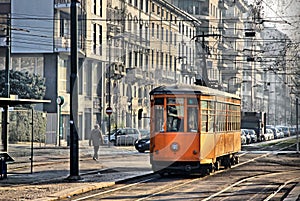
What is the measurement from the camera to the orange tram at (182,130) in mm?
24297

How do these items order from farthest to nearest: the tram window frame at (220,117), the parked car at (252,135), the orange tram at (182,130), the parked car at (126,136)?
the parked car at (252,135) < the parked car at (126,136) < the tram window frame at (220,117) < the orange tram at (182,130)

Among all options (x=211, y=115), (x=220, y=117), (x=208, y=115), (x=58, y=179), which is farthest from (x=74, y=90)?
(x=220, y=117)

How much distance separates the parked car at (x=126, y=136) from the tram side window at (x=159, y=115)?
29.5 meters

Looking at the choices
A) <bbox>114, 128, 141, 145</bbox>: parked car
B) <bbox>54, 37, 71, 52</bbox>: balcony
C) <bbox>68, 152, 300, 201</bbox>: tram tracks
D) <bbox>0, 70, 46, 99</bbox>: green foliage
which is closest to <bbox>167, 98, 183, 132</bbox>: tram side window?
<bbox>68, 152, 300, 201</bbox>: tram tracks

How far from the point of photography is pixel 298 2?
13.2 metres

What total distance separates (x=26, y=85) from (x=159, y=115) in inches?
1238

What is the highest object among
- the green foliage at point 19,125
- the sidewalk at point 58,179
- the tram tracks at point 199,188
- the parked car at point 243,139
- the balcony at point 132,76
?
the balcony at point 132,76

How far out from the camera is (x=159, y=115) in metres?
24.9

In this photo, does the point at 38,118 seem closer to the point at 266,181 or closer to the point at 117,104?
the point at 117,104

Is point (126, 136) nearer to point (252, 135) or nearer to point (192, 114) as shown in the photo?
point (252, 135)

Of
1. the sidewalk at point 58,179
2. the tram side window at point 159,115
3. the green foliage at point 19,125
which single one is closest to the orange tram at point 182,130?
the tram side window at point 159,115

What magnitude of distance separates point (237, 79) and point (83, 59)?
40758mm

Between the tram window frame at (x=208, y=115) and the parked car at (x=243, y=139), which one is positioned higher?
the tram window frame at (x=208, y=115)

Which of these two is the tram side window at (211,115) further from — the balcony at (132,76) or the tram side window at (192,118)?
the balcony at (132,76)
